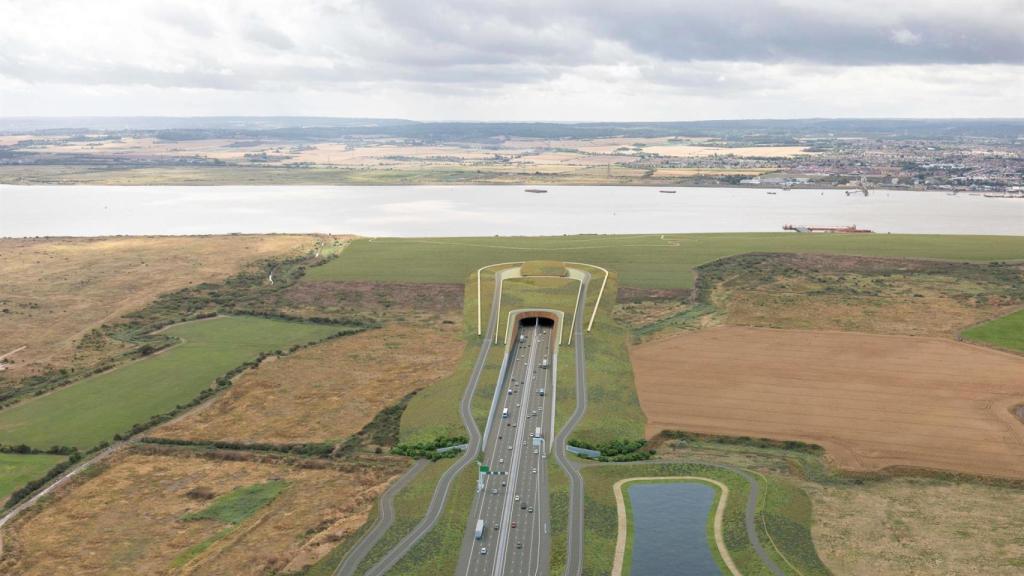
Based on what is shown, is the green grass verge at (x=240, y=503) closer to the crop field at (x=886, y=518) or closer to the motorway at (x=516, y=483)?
the motorway at (x=516, y=483)

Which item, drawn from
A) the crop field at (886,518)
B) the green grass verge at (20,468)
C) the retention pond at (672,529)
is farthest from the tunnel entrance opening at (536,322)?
the green grass verge at (20,468)

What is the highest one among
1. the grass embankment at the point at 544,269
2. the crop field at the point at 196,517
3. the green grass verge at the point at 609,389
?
the grass embankment at the point at 544,269

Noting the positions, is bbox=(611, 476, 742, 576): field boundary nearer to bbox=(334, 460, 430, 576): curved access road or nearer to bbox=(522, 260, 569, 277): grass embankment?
bbox=(334, 460, 430, 576): curved access road

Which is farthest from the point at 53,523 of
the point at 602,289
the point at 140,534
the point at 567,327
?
the point at 602,289

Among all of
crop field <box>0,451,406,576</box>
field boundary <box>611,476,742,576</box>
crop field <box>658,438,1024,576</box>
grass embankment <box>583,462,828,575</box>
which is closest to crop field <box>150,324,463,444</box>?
crop field <box>0,451,406,576</box>

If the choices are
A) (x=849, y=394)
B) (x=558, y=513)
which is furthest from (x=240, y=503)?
(x=849, y=394)

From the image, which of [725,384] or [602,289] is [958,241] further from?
[725,384]
